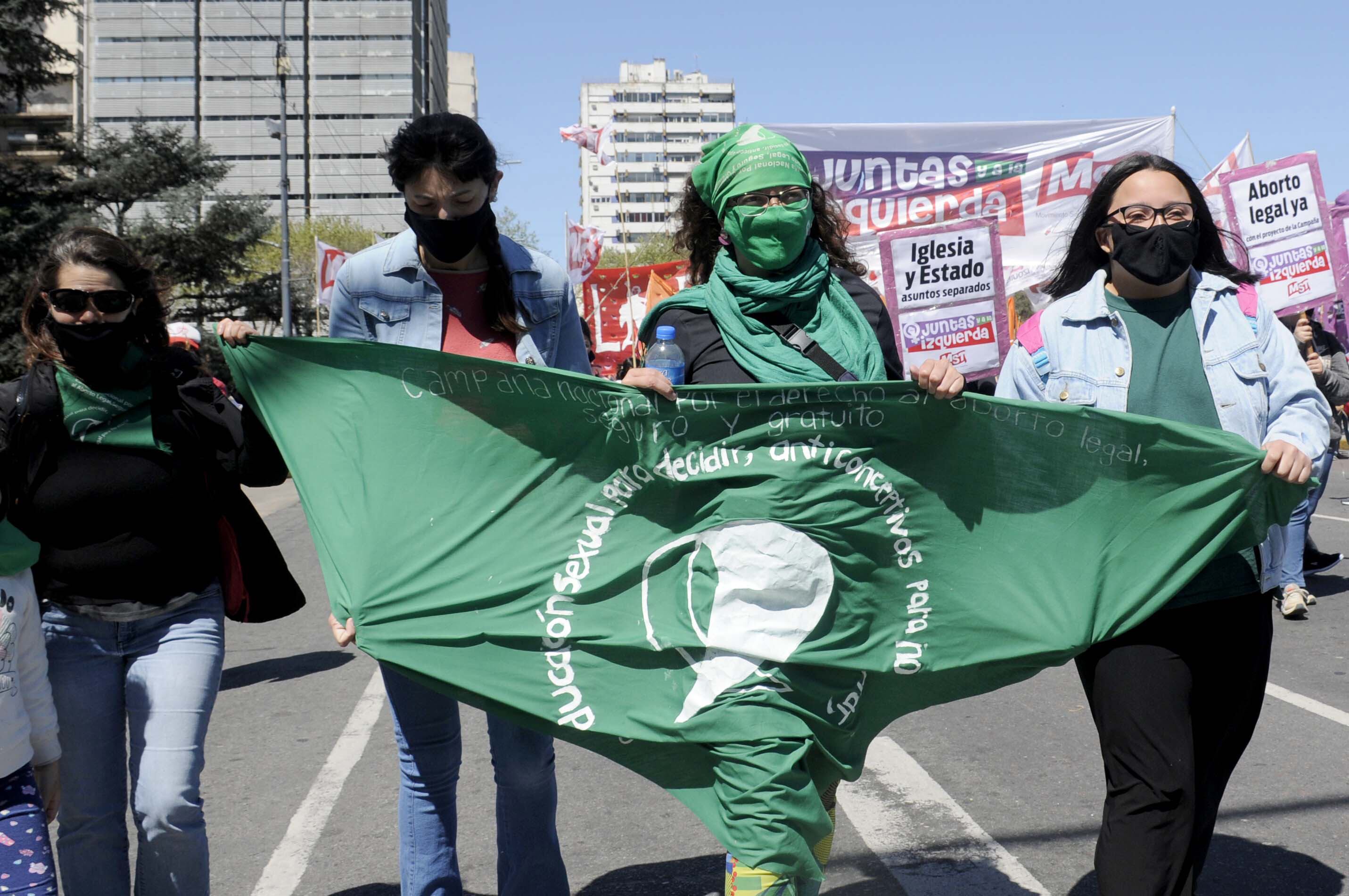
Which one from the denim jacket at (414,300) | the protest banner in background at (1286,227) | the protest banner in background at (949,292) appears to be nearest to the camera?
the denim jacket at (414,300)

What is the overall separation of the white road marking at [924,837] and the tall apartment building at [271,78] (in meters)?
130

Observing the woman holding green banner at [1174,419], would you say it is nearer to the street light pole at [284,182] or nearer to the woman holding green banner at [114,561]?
the woman holding green banner at [114,561]

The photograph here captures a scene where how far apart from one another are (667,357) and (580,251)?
20475mm

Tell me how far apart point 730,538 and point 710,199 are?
3.15ft

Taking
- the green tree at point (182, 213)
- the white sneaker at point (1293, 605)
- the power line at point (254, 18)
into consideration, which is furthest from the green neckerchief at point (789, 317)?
the power line at point (254, 18)

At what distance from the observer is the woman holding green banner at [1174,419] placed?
305cm

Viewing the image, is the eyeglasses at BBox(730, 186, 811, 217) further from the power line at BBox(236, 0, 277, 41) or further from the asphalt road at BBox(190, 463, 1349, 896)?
the power line at BBox(236, 0, 277, 41)

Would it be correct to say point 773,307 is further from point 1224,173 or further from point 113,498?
point 1224,173

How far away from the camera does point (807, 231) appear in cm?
333

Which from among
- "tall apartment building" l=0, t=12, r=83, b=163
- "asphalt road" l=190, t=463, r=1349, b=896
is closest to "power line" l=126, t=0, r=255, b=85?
"tall apartment building" l=0, t=12, r=83, b=163

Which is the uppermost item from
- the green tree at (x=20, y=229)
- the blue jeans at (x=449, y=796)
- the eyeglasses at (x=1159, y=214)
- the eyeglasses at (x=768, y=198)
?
the green tree at (x=20, y=229)

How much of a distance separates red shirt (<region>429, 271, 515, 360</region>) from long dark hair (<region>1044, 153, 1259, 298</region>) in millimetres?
1543

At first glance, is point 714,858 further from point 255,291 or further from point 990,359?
point 255,291

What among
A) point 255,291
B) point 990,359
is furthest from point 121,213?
point 990,359
